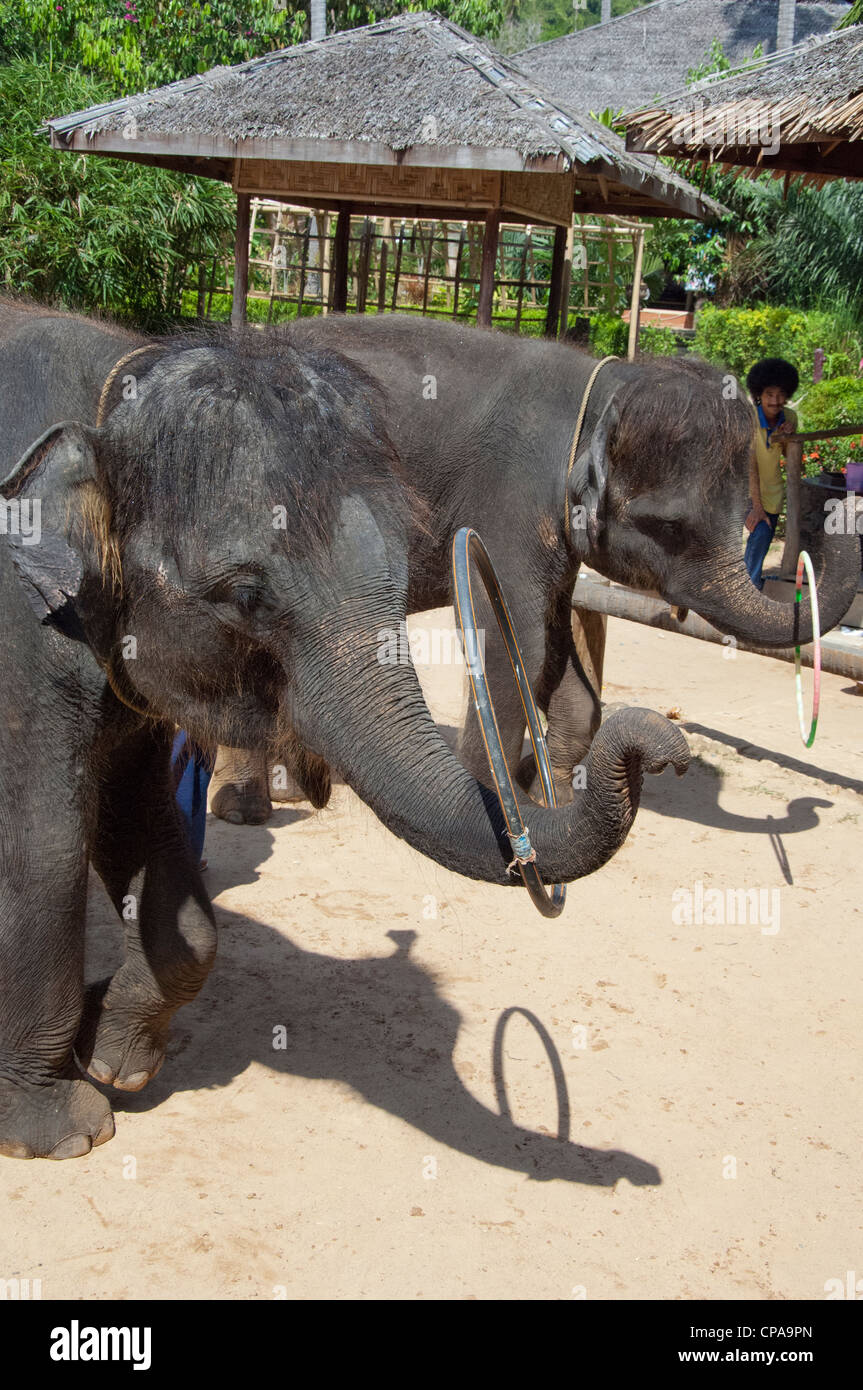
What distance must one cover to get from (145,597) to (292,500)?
41cm

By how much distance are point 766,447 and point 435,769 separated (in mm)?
5764

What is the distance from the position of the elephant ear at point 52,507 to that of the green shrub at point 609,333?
59.0 feet

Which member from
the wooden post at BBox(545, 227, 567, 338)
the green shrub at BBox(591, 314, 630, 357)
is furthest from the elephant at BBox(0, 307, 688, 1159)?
the green shrub at BBox(591, 314, 630, 357)

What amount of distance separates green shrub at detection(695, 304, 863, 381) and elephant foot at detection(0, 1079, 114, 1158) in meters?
17.2

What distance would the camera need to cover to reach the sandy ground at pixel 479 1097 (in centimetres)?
313

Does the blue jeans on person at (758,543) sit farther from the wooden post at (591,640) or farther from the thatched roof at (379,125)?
the thatched roof at (379,125)

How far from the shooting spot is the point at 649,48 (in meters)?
31.8

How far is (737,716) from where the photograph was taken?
26.2 ft

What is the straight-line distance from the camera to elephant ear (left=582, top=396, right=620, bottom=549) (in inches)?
203

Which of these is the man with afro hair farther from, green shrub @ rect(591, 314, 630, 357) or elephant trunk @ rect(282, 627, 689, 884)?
green shrub @ rect(591, 314, 630, 357)

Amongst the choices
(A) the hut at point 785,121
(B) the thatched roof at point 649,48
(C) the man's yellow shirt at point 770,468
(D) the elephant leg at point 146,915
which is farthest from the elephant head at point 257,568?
(B) the thatched roof at point 649,48

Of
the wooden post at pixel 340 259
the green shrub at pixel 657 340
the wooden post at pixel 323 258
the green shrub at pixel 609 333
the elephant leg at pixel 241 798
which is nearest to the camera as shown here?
the elephant leg at pixel 241 798

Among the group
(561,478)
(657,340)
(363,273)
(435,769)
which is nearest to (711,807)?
(561,478)

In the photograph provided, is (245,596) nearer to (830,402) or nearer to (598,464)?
(598,464)
